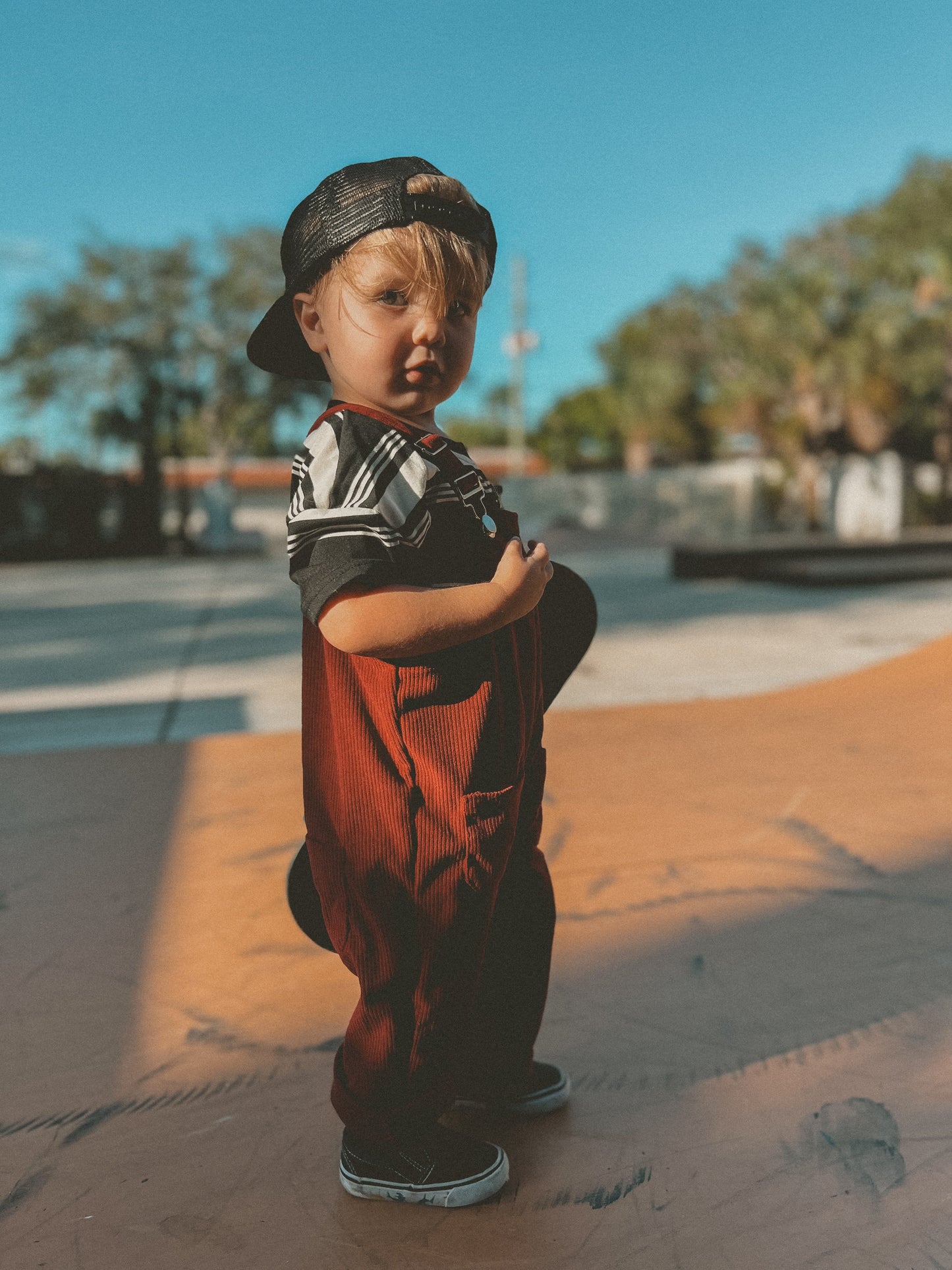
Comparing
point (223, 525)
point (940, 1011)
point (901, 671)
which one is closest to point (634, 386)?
point (223, 525)

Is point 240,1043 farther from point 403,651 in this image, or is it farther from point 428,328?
point 428,328

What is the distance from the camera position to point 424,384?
1.39m

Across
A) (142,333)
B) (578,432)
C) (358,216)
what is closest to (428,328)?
(358,216)

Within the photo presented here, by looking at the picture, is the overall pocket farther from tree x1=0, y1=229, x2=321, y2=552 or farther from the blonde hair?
tree x1=0, y1=229, x2=321, y2=552

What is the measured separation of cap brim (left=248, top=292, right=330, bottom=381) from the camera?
1479mm

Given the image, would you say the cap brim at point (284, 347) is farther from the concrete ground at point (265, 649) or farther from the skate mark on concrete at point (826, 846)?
the concrete ground at point (265, 649)

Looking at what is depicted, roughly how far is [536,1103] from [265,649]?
6002 millimetres

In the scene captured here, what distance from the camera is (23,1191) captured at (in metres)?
1.57

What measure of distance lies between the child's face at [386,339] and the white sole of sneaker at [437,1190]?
1.03 m

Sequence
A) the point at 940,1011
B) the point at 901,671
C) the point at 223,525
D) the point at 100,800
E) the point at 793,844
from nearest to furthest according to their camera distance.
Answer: the point at 940,1011
the point at 793,844
the point at 100,800
the point at 901,671
the point at 223,525

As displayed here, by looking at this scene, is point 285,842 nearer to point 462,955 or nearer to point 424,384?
point 462,955

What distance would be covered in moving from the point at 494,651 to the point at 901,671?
3.96 metres

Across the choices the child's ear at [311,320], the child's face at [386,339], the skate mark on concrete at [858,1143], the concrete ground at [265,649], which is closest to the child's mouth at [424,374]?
the child's face at [386,339]

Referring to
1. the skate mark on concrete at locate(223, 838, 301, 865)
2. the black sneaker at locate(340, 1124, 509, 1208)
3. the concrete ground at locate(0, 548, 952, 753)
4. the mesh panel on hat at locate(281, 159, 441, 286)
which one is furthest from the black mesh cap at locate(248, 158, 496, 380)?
the concrete ground at locate(0, 548, 952, 753)
